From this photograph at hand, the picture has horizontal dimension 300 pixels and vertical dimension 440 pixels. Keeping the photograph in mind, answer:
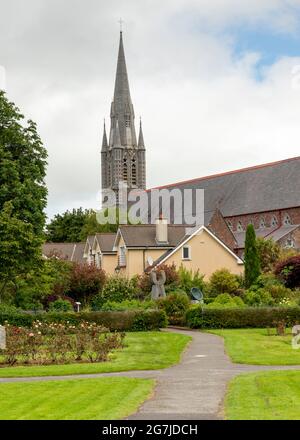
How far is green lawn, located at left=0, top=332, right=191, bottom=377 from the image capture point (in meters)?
23.1

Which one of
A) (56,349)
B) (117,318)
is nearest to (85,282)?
(117,318)

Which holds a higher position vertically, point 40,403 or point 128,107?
point 128,107

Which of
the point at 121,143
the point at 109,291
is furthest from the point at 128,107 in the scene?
the point at 109,291

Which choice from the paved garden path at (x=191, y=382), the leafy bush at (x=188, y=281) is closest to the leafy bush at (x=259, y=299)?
the leafy bush at (x=188, y=281)

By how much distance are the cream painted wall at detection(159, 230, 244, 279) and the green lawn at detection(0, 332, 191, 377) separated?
98.1ft

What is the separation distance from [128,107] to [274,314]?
370ft

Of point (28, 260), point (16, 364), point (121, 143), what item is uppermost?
point (121, 143)

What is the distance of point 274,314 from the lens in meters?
41.5

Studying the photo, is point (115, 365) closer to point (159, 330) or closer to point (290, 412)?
point (290, 412)

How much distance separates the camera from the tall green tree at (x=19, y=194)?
44812 mm

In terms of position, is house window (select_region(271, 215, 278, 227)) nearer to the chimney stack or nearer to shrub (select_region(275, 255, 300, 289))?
the chimney stack

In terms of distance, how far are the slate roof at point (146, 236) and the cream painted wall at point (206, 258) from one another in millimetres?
2907

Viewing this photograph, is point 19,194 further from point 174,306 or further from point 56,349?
point 56,349

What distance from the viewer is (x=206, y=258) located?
66.1 metres
